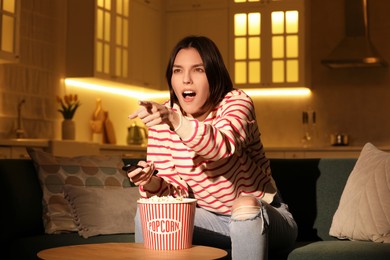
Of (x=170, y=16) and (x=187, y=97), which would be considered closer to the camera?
(x=187, y=97)

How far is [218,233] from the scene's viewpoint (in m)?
2.48

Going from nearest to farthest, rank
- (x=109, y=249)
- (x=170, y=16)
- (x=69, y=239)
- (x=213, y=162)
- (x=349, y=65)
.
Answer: (x=109, y=249), (x=213, y=162), (x=69, y=239), (x=349, y=65), (x=170, y=16)

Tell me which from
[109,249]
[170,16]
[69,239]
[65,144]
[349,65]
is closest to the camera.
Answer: [109,249]

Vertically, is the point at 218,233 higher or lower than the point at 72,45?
lower

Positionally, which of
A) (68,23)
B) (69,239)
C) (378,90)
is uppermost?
(68,23)

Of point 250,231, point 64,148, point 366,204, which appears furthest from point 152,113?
point 64,148

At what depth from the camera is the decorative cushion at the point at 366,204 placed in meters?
2.86

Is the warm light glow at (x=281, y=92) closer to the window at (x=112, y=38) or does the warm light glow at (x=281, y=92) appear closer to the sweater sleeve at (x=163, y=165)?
the window at (x=112, y=38)

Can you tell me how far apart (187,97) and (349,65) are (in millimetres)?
5010

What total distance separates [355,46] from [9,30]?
3439 mm

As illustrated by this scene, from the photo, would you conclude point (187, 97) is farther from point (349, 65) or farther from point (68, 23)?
point (349, 65)

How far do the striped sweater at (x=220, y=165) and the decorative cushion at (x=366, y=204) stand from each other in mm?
493

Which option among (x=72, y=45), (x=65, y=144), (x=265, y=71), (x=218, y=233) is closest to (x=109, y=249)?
(x=218, y=233)

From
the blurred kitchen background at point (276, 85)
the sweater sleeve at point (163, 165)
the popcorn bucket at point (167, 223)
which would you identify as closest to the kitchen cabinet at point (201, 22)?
the blurred kitchen background at point (276, 85)
